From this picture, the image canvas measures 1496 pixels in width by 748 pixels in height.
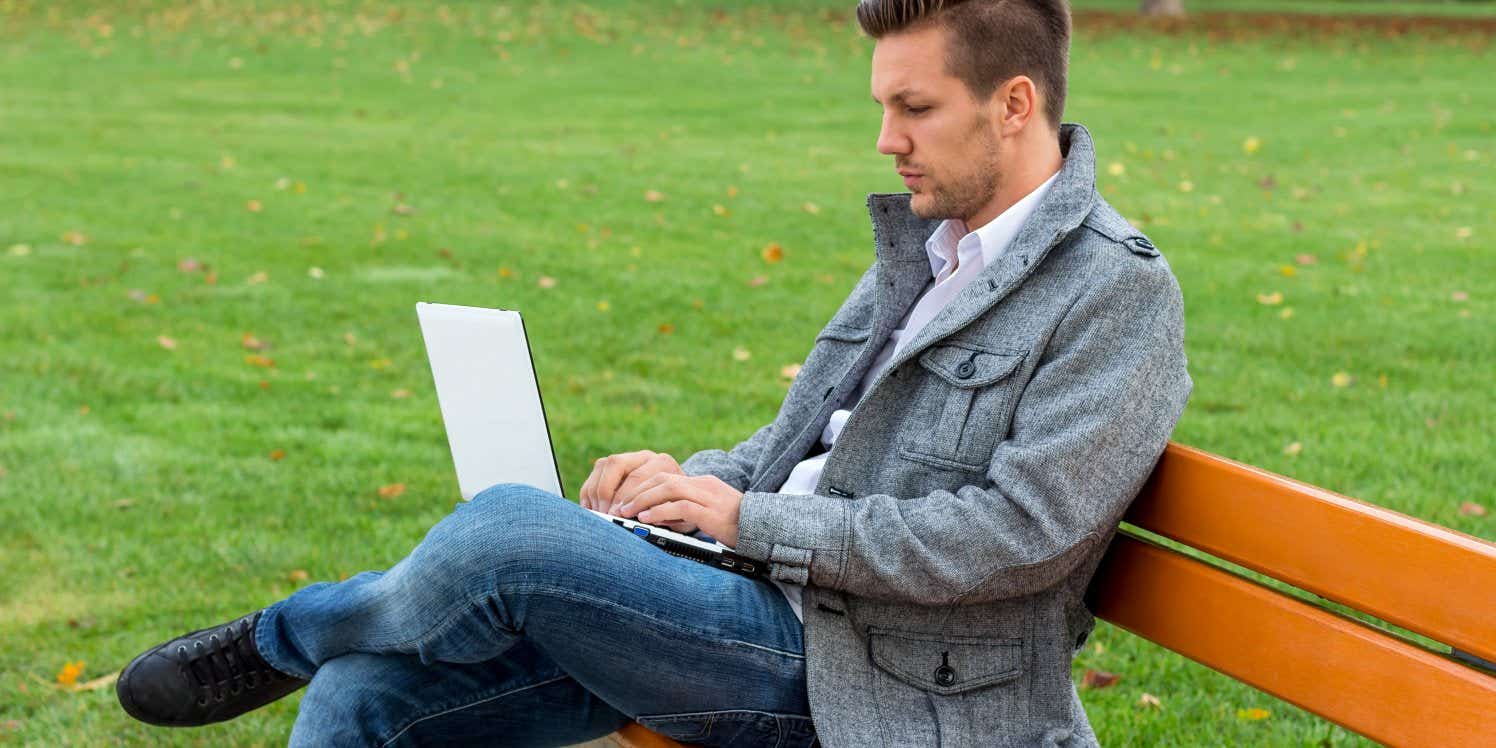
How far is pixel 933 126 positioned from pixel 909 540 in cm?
71

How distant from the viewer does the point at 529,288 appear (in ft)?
26.0

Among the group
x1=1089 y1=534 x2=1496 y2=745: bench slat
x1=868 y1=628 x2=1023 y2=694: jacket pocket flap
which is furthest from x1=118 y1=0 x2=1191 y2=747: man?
x1=1089 y1=534 x2=1496 y2=745: bench slat

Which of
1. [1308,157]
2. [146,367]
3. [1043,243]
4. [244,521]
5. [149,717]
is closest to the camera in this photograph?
[1043,243]

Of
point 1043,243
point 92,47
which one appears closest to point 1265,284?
point 1043,243

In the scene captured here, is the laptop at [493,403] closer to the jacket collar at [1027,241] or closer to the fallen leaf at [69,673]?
the jacket collar at [1027,241]

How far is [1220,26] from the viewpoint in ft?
73.2

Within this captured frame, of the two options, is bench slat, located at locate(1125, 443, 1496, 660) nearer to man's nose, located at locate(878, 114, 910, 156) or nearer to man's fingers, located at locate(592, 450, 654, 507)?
man's nose, located at locate(878, 114, 910, 156)

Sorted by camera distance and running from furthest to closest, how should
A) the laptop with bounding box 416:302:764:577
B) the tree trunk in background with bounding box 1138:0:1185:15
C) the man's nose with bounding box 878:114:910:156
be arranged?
the tree trunk in background with bounding box 1138:0:1185:15, the laptop with bounding box 416:302:764:577, the man's nose with bounding box 878:114:910:156

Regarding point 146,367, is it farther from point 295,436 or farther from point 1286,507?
point 1286,507

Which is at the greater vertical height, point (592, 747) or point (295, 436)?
point (592, 747)

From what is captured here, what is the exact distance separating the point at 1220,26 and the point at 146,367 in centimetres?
1866

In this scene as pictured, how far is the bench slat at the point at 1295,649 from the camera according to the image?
6.99 ft

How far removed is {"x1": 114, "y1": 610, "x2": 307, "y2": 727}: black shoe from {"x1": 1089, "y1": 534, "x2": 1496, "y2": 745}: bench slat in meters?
1.48

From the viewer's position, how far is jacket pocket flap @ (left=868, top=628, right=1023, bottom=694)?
250 centimetres
